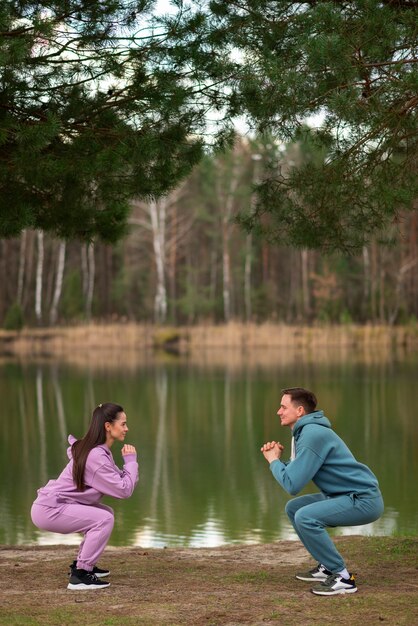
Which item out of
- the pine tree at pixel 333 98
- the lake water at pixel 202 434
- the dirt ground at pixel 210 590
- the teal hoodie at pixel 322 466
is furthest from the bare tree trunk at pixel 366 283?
the teal hoodie at pixel 322 466

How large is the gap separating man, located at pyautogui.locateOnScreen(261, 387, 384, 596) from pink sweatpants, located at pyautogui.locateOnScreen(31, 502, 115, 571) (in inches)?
39.1

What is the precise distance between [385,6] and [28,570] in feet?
15.0

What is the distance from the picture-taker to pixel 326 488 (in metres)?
5.56

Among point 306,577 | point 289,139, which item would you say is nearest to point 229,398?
point 289,139

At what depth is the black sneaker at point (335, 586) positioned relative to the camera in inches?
214

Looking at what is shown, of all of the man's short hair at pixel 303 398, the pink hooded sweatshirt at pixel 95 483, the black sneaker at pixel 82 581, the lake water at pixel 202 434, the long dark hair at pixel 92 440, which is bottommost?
the lake water at pixel 202 434

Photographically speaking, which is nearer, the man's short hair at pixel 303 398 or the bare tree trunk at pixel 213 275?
the man's short hair at pixel 303 398

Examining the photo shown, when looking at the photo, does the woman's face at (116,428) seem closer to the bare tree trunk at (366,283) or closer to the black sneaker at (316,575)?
the black sneaker at (316,575)

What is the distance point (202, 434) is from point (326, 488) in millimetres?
13598

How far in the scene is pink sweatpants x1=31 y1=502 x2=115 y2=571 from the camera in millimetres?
5648

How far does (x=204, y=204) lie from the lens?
51938 mm

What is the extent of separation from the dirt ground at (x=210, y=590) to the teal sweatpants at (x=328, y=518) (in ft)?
0.74

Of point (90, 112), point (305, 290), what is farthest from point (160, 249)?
point (90, 112)

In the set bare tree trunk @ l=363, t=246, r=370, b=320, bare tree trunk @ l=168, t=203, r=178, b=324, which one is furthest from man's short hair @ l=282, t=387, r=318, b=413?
bare tree trunk @ l=168, t=203, r=178, b=324
